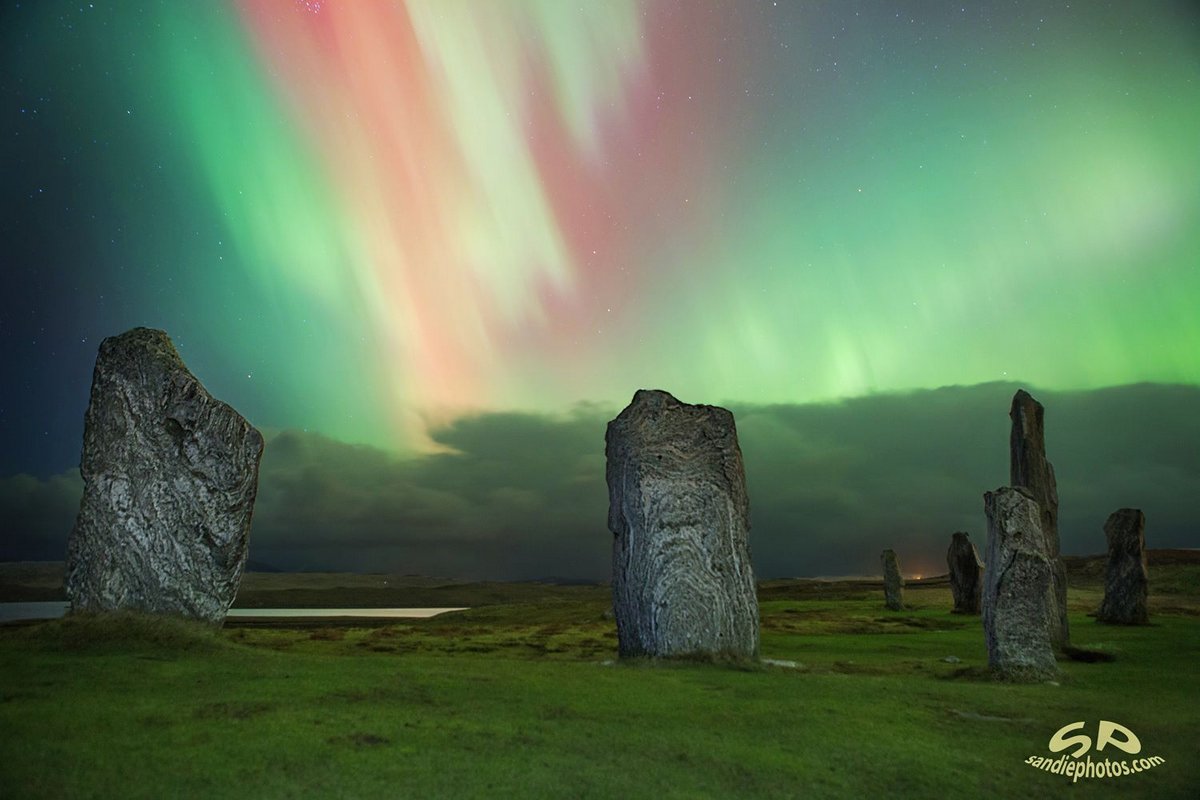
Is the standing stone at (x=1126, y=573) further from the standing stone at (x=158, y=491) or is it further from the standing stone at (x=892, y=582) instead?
the standing stone at (x=158, y=491)

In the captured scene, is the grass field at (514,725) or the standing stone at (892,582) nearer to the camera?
the grass field at (514,725)

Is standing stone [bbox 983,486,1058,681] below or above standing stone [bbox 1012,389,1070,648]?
below

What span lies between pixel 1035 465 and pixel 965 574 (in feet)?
56.3

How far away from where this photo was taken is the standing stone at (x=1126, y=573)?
31406 millimetres

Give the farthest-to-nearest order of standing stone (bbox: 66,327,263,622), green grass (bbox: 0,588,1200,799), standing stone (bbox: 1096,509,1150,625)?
standing stone (bbox: 1096,509,1150,625) < standing stone (bbox: 66,327,263,622) < green grass (bbox: 0,588,1200,799)

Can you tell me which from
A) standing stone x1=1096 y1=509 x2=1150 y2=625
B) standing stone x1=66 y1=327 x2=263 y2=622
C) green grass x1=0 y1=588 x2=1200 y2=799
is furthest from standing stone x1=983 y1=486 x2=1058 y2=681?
standing stone x1=1096 y1=509 x2=1150 y2=625

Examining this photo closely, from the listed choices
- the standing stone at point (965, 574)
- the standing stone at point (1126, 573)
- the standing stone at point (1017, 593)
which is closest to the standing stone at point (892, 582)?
the standing stone at point (965, 574)

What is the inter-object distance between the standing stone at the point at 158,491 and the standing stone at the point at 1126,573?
29.5 meters

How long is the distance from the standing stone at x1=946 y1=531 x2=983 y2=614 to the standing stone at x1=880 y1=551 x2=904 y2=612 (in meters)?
3.31

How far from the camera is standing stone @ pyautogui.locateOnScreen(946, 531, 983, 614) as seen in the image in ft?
130

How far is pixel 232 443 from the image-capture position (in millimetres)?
16234

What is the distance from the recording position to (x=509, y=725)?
10.0 metres

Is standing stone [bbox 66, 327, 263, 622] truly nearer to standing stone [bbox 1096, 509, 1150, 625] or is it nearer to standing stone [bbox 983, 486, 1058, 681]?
standing stone [bbox 983, 486, 1058, 681]

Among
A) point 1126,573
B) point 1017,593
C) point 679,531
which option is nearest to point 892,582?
point 1126,573
